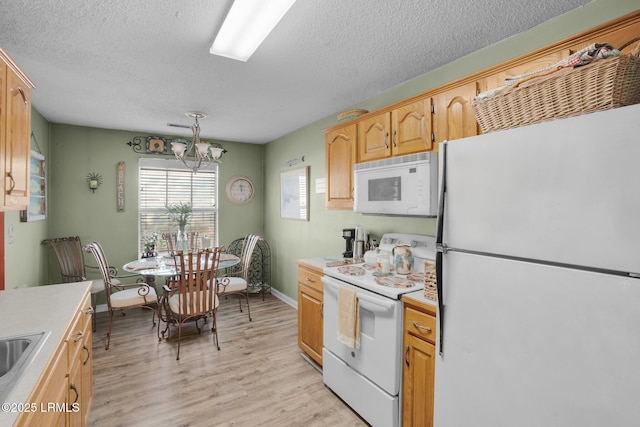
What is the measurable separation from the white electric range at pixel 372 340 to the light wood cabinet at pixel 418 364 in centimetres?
5

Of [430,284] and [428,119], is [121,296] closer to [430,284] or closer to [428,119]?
[430,284]

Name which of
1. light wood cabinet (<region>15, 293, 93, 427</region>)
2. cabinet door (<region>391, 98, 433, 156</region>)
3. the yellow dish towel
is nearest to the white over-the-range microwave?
cabinet door (<region>391, 98, 433, 156</region>)

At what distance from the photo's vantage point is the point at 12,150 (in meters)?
1.59

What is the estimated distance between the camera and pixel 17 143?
1666 mm

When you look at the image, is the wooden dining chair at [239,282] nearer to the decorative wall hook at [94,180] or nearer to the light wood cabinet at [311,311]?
the light wood cabinet at [311,311]

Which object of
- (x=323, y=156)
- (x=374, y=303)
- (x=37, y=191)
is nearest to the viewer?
(x=374, y=303)

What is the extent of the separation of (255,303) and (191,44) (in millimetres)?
3486

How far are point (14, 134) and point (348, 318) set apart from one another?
2167 millimetres

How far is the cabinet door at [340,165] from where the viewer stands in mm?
2723

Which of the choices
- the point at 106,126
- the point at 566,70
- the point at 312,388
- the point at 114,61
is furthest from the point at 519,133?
the point at 106,126

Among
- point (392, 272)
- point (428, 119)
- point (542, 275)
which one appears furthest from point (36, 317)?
point (428, 119)

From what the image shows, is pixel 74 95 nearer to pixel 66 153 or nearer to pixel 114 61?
pixel 114 61

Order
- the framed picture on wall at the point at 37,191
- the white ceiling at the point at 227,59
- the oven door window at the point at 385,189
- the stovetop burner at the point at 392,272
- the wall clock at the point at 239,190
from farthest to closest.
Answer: the wall clock at the point at 239,190 < the framed picture on wall at the point at 37,191 < the oven door window at the point at 385,189 < the stovetop burner at the point at 392,272 < the white ceiling at the point at 227,59

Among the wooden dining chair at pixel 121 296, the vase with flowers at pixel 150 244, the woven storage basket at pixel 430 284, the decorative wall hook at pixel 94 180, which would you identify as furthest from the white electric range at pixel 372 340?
the decorative wall hook at pixel 94 180
